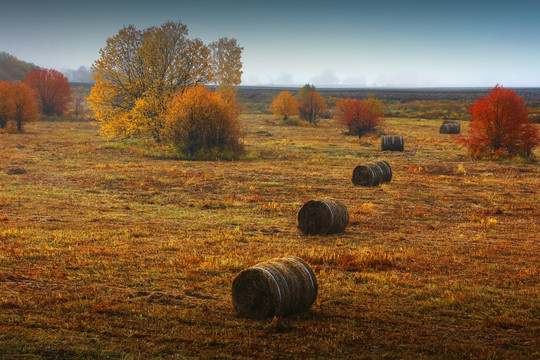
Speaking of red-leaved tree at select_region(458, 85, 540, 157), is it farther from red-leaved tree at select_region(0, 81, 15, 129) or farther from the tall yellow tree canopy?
red-leaved tree at select_region(0, 81, 15, 129)

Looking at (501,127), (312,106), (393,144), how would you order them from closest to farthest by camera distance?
(501,127)
(393,144)
(312,106)

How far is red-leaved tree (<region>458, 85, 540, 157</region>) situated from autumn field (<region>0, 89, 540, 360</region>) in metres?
6.59

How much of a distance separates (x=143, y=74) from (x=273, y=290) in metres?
34.1

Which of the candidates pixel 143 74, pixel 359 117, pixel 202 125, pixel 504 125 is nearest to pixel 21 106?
pixel 143 74

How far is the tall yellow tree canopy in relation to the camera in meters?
37.1

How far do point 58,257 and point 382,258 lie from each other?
24.3 feet

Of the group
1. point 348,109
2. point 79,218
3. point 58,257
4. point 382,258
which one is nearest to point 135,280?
point 58,257

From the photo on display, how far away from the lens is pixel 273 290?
7418mm

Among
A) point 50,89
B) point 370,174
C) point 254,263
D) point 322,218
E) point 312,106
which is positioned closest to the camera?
point 254,263

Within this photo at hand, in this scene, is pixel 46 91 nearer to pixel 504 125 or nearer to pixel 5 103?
pixel 5 103

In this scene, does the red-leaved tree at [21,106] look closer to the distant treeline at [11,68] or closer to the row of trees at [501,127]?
the row of trees at [501,127]

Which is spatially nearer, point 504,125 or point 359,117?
point 504,125

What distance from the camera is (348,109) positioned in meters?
48.3

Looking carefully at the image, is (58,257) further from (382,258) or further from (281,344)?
(382,258)
